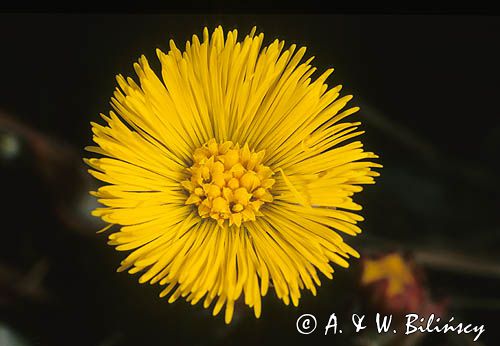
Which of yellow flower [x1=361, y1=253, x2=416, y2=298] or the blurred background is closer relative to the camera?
yellow flower [x1=361, y1=253, x2=416, y2=298]

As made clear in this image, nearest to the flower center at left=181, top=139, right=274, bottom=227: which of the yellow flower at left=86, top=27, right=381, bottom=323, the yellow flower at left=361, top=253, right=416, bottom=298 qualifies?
the yellow flower at left=86, top=27, right=381, bottom=323

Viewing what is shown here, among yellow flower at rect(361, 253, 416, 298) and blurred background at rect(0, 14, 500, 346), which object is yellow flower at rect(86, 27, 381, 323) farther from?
blurred background at rect(0, 14, 500, 346)

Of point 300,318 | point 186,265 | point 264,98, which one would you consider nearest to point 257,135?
point 264,98

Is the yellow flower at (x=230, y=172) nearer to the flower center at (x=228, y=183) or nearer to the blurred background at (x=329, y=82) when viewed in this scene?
the flower center at (x=228, y=183)

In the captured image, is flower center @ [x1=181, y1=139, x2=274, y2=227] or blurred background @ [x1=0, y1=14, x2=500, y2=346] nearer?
flower center @ [x1=181, y1=139, x2=274, y2=227]

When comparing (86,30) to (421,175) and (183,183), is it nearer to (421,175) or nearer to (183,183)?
(183,183)

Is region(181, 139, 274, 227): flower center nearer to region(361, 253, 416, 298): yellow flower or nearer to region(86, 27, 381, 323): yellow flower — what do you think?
region(86, 27, 381, 323): yellow flower
